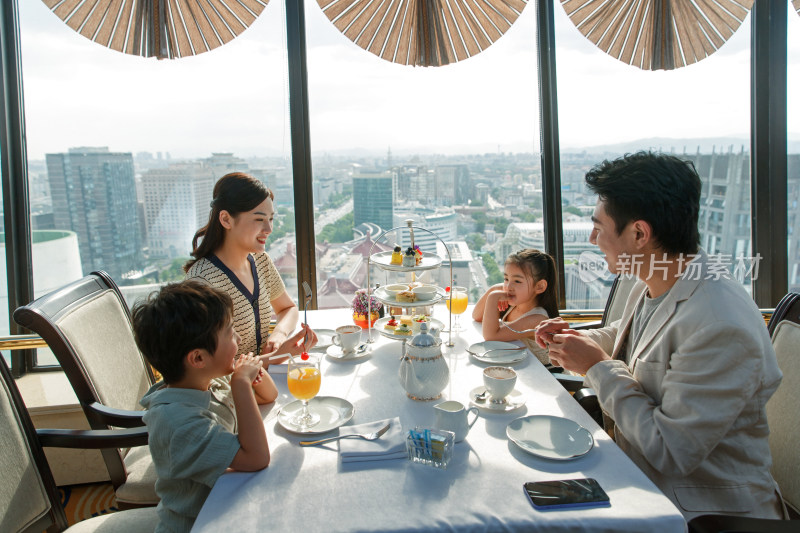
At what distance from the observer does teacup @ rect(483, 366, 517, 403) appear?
1493mm

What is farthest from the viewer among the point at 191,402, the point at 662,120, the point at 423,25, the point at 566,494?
the point at 662,120

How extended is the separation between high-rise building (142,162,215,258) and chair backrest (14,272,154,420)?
106cm

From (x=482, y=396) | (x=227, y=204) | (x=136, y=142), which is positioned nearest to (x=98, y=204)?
(x=136, y=142)

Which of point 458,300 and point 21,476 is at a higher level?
point 458,300

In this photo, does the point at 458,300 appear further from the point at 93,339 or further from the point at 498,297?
the point at 93,339

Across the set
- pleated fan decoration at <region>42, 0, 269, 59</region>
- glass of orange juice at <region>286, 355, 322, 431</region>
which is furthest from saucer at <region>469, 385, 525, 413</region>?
pleated fan decoration at <region>42, 0, 269, 59</region>

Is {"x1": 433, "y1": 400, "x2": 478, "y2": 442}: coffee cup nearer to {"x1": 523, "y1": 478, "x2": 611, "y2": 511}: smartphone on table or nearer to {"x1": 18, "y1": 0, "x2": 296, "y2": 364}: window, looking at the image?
{"x1": 523, "y1": 478, "x2": 611, "y2": 511}: smartphone on table

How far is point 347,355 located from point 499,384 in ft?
2.06

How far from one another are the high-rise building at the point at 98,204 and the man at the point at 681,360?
240 centimetres

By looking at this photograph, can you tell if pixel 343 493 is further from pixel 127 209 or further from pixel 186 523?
pixel 127 209

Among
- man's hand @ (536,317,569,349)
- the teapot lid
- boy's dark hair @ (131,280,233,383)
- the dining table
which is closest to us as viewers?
the dining table

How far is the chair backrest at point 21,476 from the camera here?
4.37 ft

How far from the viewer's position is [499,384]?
1.49 m

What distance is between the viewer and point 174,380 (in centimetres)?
132
